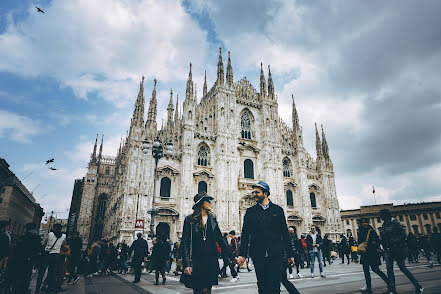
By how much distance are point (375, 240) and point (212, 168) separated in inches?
866

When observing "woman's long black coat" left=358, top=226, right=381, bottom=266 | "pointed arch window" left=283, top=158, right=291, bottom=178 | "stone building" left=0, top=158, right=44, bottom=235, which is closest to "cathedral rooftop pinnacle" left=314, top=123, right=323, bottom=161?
"pointed arch window" left=283, top=158, right=291, bottom=178

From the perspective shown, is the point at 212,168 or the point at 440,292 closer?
the point at 440,292

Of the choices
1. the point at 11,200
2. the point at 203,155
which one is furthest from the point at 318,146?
the point at 11,200

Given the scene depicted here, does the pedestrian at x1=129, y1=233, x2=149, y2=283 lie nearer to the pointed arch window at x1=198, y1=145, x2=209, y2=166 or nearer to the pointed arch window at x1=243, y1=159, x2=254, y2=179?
the pointed arch window at x1=198, y1=145, x2=209, y2=166

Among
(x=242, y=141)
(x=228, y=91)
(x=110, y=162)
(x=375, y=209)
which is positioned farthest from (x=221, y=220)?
(x=375, y=209)

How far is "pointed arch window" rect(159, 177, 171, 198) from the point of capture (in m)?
24.6

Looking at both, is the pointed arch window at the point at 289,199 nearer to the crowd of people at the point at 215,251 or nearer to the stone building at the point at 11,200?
the crowd of people at the point at 215,251

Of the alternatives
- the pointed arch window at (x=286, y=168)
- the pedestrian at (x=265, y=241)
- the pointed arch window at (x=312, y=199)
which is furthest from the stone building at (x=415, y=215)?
the pedestrian at (x=265, y=241)

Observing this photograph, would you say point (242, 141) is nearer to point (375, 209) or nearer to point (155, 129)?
point (155, 129)

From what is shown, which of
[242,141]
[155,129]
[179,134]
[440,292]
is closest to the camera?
[440,292]

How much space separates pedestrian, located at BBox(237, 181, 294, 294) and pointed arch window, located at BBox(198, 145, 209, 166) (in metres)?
23.9

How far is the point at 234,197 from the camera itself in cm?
2673

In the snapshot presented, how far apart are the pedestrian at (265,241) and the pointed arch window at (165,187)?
21.7 meters

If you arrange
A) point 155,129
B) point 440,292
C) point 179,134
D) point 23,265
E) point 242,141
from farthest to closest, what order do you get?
point 242,141 < point 179,134 < point 155,129 < point 23,265 < point 440,292
